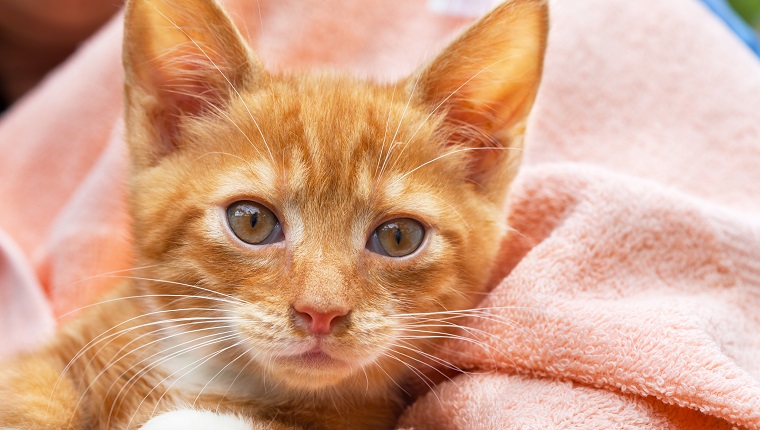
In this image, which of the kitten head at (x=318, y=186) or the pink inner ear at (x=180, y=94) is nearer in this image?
the kitten head at (x=318, y=186)

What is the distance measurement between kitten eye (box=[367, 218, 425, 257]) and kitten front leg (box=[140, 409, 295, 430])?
0.35m

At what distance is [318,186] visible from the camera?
1.10 meters

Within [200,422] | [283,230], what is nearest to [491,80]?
[283,230]

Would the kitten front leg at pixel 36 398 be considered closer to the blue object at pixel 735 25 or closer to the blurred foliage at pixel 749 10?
the blue object at pixel 735 25

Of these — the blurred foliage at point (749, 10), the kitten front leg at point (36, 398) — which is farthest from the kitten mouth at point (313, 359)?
the blurred foliage at point (749, 10)

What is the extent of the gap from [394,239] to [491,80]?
1.22ft

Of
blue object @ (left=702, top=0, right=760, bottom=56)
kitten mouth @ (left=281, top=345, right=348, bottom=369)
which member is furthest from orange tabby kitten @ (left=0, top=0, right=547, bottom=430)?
blue object @ (left=702, top=0, right=760, bottom=56)

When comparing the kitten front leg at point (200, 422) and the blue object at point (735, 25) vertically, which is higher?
the blue object at point (735, 25)

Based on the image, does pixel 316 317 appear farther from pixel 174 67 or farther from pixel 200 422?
pixel 174 67

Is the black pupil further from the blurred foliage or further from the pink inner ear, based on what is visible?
the blurred foliage

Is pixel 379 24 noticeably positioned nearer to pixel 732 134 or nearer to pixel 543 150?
pixel 543 150

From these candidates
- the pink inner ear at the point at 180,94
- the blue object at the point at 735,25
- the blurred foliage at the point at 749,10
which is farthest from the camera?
the blurred foliage at the point at 749,10

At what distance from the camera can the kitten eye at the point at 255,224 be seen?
1.10 metres

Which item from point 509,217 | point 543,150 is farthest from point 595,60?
point 509,217
